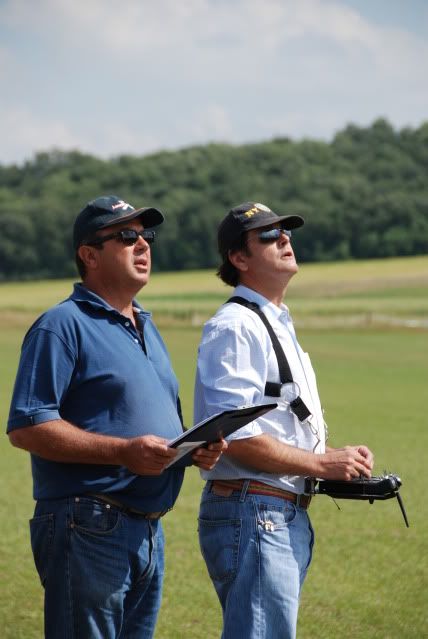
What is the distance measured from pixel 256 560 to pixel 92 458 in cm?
73

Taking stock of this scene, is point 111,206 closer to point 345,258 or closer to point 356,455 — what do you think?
point 356,455

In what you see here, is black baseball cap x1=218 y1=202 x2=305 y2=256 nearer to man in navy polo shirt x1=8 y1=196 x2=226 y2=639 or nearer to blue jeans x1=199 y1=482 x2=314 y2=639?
man in navy polo shirt x1=8 y1=196 x2=226 y2=639

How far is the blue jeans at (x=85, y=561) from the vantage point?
4.09 metres

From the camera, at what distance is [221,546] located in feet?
14.1

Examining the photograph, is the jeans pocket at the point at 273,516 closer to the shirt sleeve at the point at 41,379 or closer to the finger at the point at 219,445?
the finger at the point at 219,445

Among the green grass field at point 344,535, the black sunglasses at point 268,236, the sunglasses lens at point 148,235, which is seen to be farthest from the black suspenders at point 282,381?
the green grass field at point 344,535

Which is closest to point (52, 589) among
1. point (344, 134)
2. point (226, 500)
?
point (226, 500)

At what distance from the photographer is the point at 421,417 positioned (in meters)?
19.5

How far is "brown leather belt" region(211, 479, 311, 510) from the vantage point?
4324 mm

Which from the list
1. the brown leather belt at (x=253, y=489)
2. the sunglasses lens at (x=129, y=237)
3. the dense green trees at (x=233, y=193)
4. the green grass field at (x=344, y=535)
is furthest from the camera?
the dense green trees at (x=233, y=193)

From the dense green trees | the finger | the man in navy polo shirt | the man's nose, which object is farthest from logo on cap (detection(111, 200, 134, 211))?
the dense green trees

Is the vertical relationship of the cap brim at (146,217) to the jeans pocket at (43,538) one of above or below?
above

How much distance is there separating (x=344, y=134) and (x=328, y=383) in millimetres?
110165

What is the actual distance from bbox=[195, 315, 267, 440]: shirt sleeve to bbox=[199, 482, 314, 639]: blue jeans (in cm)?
31
